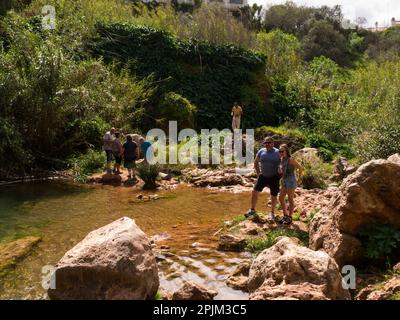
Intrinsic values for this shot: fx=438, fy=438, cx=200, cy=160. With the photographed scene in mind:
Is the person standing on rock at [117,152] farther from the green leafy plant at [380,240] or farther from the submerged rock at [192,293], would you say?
the green leafy plant at [380,240]

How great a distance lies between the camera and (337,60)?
42719 mm

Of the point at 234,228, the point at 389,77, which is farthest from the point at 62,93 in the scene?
the point at 389,77

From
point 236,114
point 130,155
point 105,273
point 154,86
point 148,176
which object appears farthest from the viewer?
point 154,86

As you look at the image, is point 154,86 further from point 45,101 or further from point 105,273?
point 105,273

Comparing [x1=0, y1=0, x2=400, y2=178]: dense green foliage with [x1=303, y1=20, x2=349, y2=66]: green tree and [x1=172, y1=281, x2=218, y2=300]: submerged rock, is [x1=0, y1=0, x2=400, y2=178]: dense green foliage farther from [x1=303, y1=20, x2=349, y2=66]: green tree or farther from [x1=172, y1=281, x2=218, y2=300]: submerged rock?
[x1=303, y1=20, x2=349, y2=66]: green tree

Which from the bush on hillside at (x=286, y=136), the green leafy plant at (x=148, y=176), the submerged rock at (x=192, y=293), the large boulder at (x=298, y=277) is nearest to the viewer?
the large boulder at (x=298, y=277)

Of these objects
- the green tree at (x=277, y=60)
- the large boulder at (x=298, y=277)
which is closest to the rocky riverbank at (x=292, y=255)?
the large boulder at (x=298, y=277)

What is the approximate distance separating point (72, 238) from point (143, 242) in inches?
109

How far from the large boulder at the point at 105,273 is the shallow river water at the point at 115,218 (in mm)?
684

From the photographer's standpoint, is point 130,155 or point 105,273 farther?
point 130,155

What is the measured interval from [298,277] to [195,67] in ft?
62.8

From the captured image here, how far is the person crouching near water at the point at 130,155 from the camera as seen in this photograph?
45.0ft

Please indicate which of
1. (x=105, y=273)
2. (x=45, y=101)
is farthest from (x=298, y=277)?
(x=45, y=101)

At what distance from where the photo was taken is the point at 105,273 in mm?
5020
